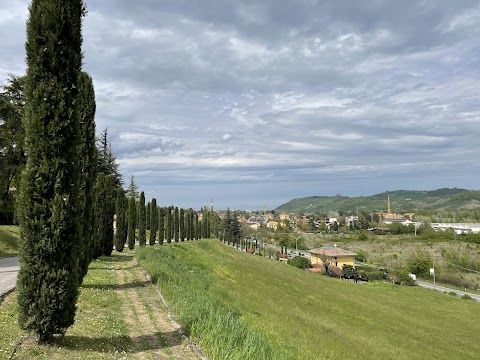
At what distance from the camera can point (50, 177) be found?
261 inches

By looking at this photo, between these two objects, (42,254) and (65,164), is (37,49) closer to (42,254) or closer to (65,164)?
(65,164)

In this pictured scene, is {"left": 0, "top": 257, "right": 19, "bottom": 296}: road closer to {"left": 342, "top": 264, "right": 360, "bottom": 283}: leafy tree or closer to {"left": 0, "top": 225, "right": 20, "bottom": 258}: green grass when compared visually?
{"left": 0, "top": 225, "right": 20, "bottom": 258}: green grass

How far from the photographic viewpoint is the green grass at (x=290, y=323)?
8.06 metres

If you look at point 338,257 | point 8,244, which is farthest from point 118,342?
point 338,257

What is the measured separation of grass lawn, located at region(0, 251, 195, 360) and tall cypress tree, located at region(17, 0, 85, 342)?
1.48 feet

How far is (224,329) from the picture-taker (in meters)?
7.92

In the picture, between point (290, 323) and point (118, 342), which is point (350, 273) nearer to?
point (290, 323)

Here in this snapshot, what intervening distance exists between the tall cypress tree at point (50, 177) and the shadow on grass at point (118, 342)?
0.50 metres

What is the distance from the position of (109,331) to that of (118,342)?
78cm

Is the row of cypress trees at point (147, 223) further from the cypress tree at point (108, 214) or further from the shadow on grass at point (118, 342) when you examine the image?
the shadow on grass at point (118, 342)

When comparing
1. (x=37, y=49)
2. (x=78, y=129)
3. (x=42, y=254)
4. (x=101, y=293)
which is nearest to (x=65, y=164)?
(x=78, y=129)

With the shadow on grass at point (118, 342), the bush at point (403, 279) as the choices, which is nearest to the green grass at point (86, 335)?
the shadow on grass at point (118, 342)

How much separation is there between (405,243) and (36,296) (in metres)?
112

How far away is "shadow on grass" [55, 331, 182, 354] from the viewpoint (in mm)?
6621
